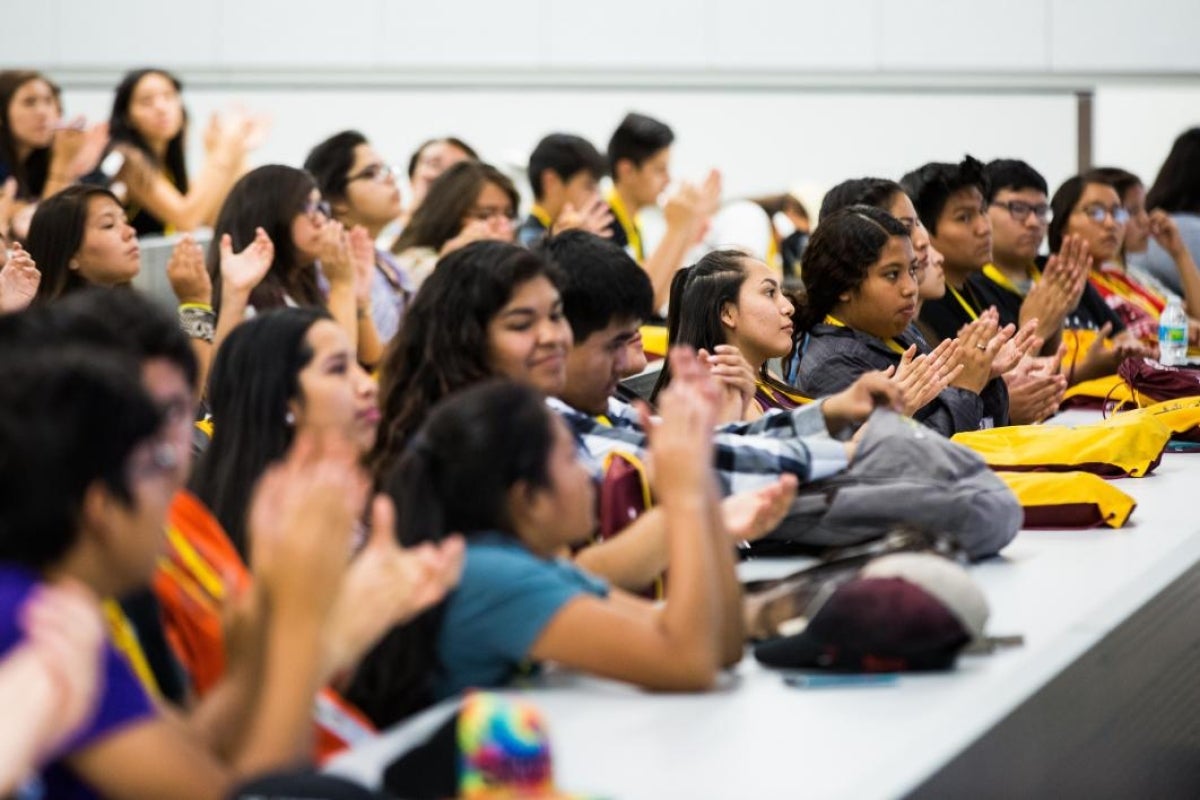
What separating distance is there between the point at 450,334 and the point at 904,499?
29.5 inches

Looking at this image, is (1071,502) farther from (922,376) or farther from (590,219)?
(590,219)

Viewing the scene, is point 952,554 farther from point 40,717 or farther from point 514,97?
point 514,97

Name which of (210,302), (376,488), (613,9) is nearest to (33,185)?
(210,302)

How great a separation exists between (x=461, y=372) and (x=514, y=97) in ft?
23.5

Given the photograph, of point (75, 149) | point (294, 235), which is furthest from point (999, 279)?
point (75, 149)

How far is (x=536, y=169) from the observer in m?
7.45

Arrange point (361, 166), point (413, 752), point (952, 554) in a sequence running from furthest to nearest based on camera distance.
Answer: point (361, 166) → point (952, 554) → point (413, 752)

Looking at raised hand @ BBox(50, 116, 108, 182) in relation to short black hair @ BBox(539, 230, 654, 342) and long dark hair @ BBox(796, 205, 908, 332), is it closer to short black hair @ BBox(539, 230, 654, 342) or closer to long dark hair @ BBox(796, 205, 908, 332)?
long dark hair @ BBox(796, 205, 908, 332)

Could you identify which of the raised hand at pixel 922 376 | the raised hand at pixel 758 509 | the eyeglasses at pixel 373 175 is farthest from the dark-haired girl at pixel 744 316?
the eyeglasses at pixel 373 175

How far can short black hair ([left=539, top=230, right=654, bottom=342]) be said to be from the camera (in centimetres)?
315

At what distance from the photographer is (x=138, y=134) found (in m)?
7.39

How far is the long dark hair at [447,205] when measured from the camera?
6.22 meters

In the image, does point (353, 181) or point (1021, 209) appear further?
point (353, 181)

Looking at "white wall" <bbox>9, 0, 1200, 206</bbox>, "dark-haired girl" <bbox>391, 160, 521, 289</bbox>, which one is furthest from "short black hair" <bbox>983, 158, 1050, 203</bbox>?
"white wall" <bbox>9, 0, 1200, 206</bbox>
